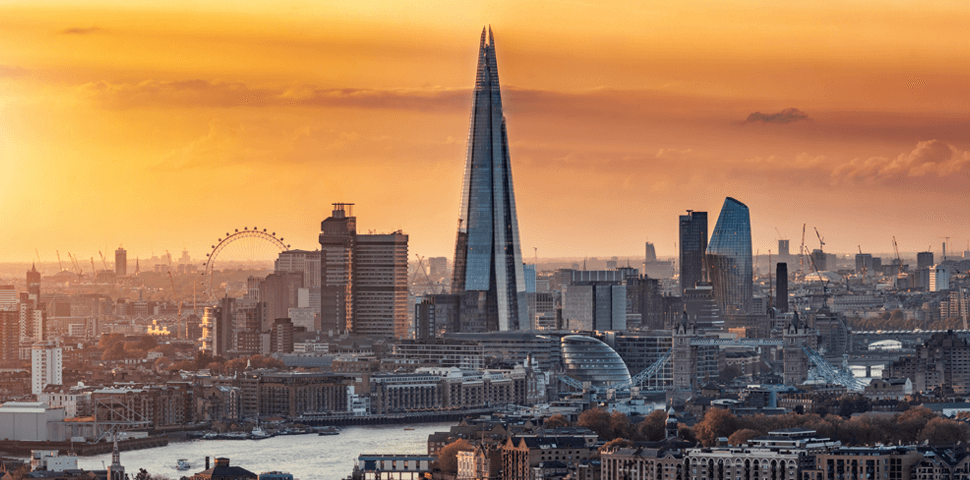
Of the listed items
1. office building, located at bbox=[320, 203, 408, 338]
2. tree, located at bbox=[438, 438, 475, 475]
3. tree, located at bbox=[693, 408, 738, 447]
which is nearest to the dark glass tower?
office building, located at bbox=[320, 203, 408, 338]

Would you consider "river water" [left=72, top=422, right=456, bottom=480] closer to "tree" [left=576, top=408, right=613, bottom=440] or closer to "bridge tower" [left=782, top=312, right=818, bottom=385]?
"tree" [left=576, top=408, right=613, bottom=440]

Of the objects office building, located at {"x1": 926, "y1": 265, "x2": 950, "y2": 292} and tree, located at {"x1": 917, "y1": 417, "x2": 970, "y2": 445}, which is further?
office building, located at {"x1": 926, "y1": 265, "x2": 950, "y2": 292}

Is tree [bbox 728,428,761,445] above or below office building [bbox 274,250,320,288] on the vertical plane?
below

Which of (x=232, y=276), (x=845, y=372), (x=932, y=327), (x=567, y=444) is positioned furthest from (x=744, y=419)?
(x=232, y=276)

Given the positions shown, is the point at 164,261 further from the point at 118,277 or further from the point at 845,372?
the point at 845,372

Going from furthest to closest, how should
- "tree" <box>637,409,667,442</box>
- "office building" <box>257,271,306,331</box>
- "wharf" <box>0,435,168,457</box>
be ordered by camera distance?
1. "office building" <box>257,271,306,331</box>
2. "wharf" <box>0,435,168,457</box>
3. "tree" <box>637,409,667,442</box>

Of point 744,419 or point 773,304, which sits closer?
point 744,419

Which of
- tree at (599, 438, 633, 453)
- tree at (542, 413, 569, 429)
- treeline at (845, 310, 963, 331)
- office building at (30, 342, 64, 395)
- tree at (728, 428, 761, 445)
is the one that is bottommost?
tree at (599, 438, 633, 453)
